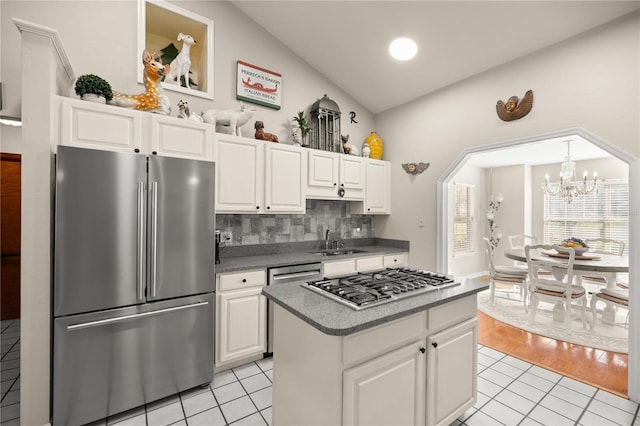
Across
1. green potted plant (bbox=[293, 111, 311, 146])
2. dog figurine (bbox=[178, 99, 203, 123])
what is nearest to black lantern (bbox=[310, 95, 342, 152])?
green potted plant (bbox=[293, 111, 311, 146])

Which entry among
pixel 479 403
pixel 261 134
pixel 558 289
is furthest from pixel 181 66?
pixel 558 289

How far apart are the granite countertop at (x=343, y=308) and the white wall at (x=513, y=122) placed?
179cm

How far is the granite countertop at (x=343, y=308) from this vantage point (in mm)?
1233

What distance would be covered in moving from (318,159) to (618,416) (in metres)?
3.21

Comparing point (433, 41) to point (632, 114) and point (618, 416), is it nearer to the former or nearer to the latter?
point (632, 114)

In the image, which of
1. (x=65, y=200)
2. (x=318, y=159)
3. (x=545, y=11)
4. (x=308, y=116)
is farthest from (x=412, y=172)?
(x=65, y=200)

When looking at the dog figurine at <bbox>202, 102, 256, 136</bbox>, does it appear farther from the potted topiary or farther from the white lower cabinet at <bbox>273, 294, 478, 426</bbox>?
the white lower cabinet at <bbox>273, 294, 478, 426</bbox>

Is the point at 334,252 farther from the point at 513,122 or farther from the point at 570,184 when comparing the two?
the point at 570,184

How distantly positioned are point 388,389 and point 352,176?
2656mm

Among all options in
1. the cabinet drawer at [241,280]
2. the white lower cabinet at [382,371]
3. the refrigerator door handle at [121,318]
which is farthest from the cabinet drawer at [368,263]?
the refrigerator door handle at [121,318]

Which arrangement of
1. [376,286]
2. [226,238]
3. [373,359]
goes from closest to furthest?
[373,359]
[376,286]
[226,238]

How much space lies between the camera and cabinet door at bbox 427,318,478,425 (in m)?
1.62

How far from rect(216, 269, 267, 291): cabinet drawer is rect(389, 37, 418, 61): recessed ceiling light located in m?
2.64

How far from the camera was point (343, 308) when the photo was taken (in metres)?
1.43
